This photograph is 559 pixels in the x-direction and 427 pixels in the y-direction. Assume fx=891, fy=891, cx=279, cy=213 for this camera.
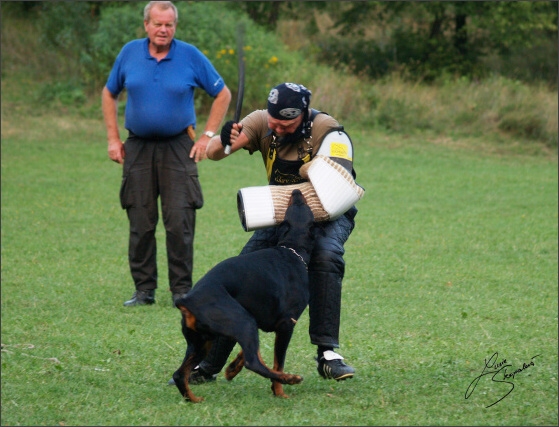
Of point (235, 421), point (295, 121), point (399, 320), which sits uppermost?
point (295, 121)

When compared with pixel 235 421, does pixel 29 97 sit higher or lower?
lower

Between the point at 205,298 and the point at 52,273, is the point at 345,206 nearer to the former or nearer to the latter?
the point at 205,298

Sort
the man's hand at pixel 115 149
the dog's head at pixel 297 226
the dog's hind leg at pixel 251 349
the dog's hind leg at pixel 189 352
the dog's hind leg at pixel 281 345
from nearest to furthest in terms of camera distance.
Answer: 1. the dog's hind leg at pixel 251 349
2. the dog's hind leg at pixel 189 352
3. the dog's hind leg at pixel 281 345
4. the dog's head at pixel 297 226
5. the man's hand at pixel 115 149

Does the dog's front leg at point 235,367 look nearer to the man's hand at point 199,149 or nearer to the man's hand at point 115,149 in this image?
the man's hand at point 199,149

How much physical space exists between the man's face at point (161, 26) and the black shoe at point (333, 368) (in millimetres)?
3089

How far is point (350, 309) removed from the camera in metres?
7.42

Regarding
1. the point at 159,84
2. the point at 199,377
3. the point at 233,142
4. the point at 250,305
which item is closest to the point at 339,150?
the point at 233,142

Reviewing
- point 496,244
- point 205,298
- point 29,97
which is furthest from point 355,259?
point 29,97

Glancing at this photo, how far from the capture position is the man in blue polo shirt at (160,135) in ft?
22.9

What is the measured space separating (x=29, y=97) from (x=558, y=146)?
12469mm

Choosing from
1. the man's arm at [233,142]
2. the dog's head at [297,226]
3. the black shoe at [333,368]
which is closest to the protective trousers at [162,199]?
the man's arm at [233,142]

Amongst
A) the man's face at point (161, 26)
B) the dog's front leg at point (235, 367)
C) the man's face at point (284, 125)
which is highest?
the man's face at point (161, 26)

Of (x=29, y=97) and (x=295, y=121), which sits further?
(x=29, y=97)

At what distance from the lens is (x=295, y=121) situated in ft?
16.0
